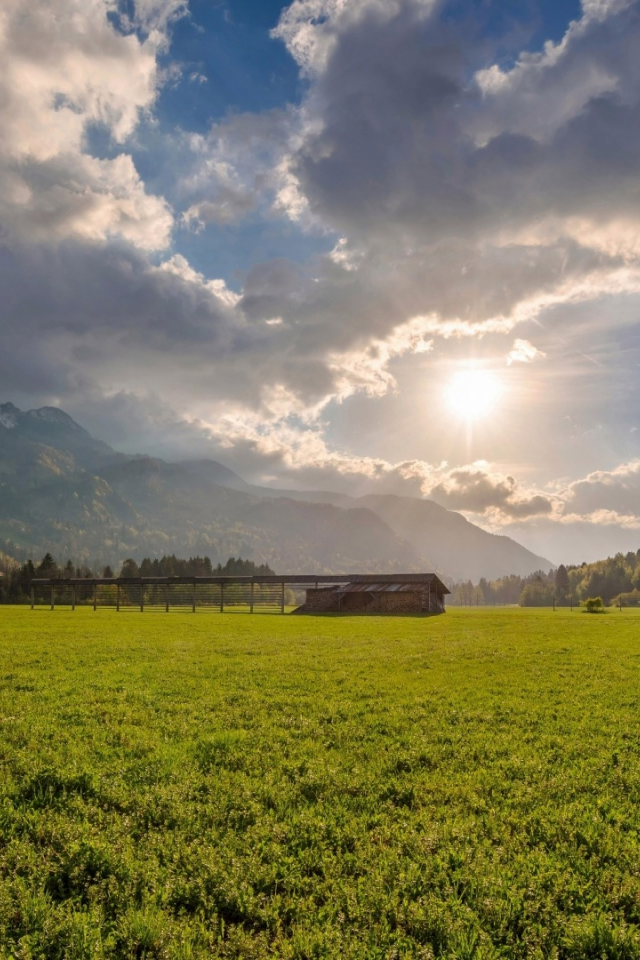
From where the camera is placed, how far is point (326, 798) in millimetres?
7547

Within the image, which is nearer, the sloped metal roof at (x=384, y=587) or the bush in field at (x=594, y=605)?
the sloped metal roof at (x=384, y=587)

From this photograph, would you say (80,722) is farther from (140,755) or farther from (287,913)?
(287,913)

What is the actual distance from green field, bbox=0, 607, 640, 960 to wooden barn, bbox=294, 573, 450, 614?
57.8 m

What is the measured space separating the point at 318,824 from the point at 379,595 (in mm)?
67320

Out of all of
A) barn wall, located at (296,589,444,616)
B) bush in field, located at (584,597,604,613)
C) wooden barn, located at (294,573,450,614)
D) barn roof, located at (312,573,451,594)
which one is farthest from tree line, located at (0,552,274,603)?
bush in field, located at (584,597,604,613)

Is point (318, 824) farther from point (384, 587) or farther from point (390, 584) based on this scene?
point (390, 584)

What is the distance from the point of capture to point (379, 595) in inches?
2852

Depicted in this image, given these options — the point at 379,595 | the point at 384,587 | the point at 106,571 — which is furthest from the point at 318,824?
the point at 106,571

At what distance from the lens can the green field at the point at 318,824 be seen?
482cm

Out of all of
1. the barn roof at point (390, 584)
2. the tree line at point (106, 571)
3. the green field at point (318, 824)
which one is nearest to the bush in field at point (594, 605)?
the barn roof at point (390, 584)

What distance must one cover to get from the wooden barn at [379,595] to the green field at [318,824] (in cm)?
5784

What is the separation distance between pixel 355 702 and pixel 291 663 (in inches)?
283

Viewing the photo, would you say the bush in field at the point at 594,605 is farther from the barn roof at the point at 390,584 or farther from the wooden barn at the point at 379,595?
the wooden barn at the point at 379,595

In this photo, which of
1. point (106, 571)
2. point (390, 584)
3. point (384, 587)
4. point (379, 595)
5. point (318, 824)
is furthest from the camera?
point (106, 571)
